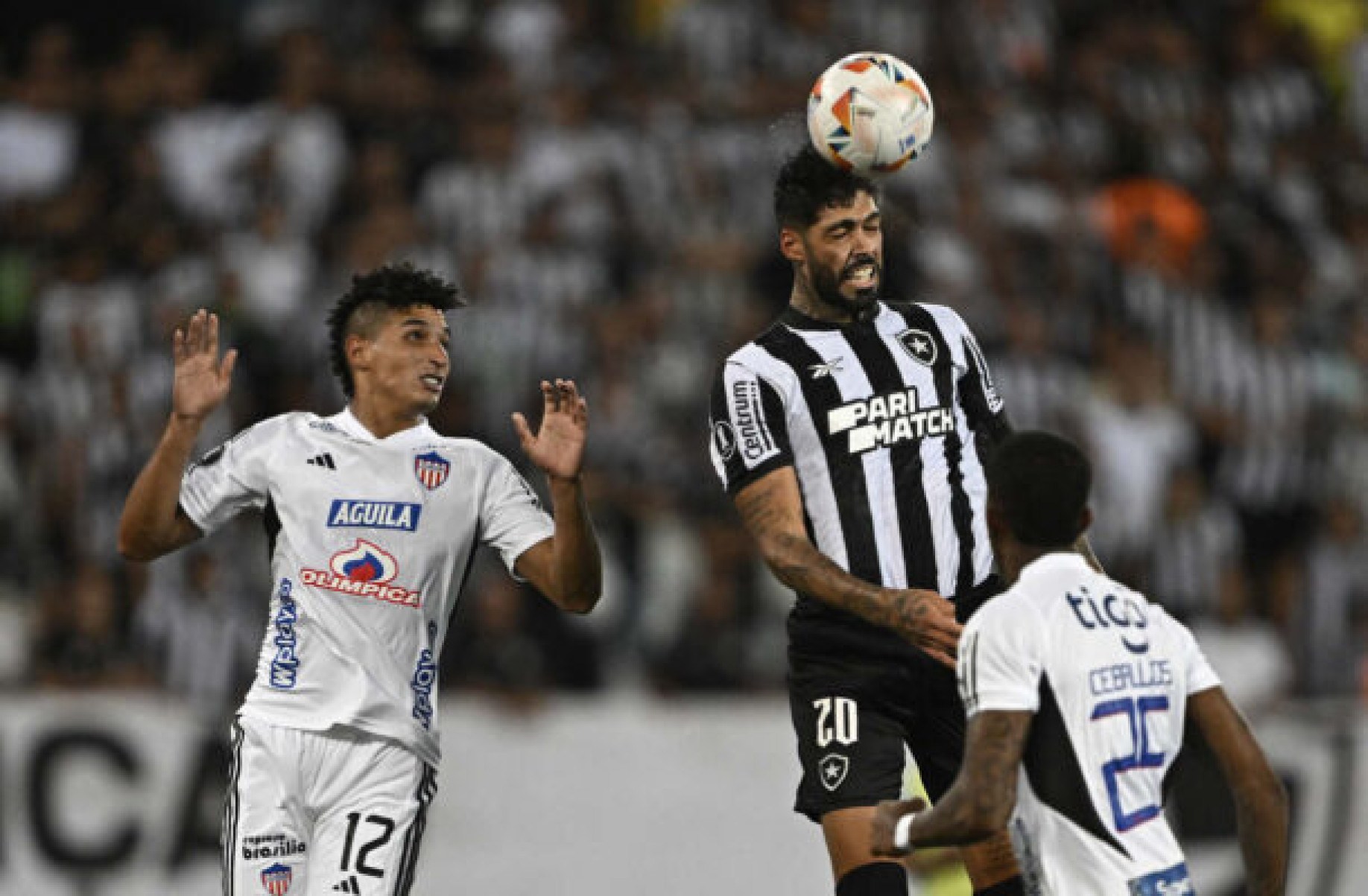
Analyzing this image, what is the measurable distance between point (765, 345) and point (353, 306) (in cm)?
135

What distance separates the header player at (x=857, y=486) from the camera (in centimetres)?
647

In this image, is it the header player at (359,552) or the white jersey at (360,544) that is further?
the white jersey at (360,544)

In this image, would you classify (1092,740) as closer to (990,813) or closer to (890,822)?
(990,813)

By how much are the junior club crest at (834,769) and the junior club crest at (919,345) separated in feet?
4.08

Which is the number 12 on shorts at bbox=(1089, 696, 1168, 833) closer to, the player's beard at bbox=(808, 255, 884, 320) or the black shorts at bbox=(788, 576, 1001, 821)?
the black shorts at bbox=(788, 576, 1001, 821)

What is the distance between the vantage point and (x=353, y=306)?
7.04m

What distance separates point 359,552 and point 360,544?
24 mm

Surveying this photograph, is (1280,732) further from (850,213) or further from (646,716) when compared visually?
(850,213)

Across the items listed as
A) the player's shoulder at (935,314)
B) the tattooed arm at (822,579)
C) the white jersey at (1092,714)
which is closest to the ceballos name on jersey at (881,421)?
the tattooed arm at (822,579)

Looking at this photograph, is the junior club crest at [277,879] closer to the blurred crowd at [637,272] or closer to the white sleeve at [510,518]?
the white sleeve at [510,518]

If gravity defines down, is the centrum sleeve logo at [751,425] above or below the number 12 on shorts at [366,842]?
above

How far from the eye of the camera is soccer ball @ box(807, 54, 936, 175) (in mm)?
6805

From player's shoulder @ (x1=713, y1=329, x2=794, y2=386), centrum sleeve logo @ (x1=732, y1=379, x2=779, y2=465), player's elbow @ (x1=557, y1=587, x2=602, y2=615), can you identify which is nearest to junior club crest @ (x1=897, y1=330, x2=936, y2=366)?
player's shoulder @ (x1=713, y1=329, x2=794, y2=386)

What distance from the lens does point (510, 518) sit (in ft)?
22.4
